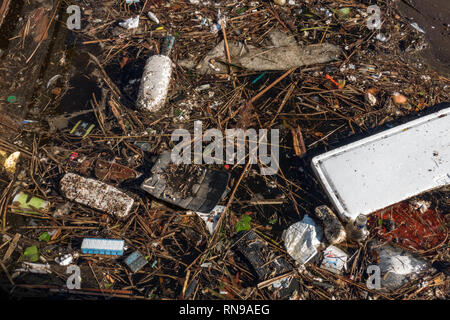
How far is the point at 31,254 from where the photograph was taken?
9.43 feet

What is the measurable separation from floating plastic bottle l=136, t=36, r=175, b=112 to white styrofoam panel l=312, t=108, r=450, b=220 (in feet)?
5.57

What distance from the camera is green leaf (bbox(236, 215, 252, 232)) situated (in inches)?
118

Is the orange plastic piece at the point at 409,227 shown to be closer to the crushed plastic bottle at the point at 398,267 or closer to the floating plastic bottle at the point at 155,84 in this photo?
the crushed plastic bottle at the point at 398,267

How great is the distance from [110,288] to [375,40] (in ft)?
13.1

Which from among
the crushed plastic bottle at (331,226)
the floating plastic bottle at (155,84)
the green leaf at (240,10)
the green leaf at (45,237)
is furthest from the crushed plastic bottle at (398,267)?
the green leaf at (240,10)

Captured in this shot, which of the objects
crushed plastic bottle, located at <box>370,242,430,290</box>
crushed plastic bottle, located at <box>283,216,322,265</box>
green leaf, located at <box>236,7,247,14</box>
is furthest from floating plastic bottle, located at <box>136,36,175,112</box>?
crushed plastic bottle, located at <box>370,242,430,290</box>

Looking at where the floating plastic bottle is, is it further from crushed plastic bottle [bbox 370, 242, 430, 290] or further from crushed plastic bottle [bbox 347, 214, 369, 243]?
crushed plastic bottle [bbox 370, 242, 430, 290]

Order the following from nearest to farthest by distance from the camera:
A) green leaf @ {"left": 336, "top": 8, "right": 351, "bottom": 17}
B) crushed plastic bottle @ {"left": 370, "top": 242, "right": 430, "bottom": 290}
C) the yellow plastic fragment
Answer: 1. crushed plastic bottle @ {"left": 370, "top": 242, "right": 430, "bottom": 290}
2. the yellow plastic fragment
3. green leaf @ {"left": 336, "top": 8, "right": 351, "bottom": 17}

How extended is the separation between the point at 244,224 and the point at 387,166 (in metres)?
1.44

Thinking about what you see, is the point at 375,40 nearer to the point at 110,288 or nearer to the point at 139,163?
the point at 139,163

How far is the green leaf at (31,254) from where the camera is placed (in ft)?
9.37

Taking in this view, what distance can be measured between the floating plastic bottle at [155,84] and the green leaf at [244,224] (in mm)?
1444

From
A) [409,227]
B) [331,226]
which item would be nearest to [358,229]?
[331,226]
